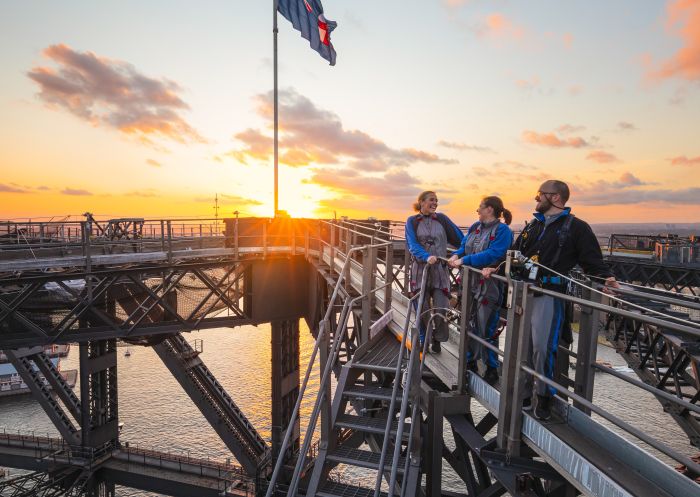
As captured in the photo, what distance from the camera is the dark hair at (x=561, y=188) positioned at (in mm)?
3791

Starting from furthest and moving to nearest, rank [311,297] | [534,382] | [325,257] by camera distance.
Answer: [311,297] < [325,257] < [534,382]

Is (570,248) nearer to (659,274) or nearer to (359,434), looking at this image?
(359,434)

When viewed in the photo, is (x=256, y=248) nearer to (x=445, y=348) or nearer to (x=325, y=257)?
(x=325, y=257)

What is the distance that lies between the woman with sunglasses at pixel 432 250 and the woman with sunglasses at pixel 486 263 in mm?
505

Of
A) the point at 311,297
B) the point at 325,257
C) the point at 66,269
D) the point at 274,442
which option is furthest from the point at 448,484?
the point at 66,269

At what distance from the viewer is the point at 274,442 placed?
54.1 ft

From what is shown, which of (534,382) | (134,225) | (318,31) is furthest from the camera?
(318,31)

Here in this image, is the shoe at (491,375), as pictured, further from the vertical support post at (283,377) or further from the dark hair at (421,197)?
the vertical support post at (283,377)


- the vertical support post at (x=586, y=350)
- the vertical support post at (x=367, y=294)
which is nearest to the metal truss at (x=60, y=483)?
the vertical support post at (x=367, y=294)

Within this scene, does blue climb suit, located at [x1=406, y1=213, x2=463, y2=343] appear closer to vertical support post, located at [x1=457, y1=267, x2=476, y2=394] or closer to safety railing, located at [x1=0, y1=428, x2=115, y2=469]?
vertical support post, located at [x1=457, y1=267, x2=476, y2=394]

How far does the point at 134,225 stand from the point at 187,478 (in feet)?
35.7

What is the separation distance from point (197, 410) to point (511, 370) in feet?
162

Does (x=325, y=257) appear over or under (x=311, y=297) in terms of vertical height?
over

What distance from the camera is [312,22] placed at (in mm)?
20031
